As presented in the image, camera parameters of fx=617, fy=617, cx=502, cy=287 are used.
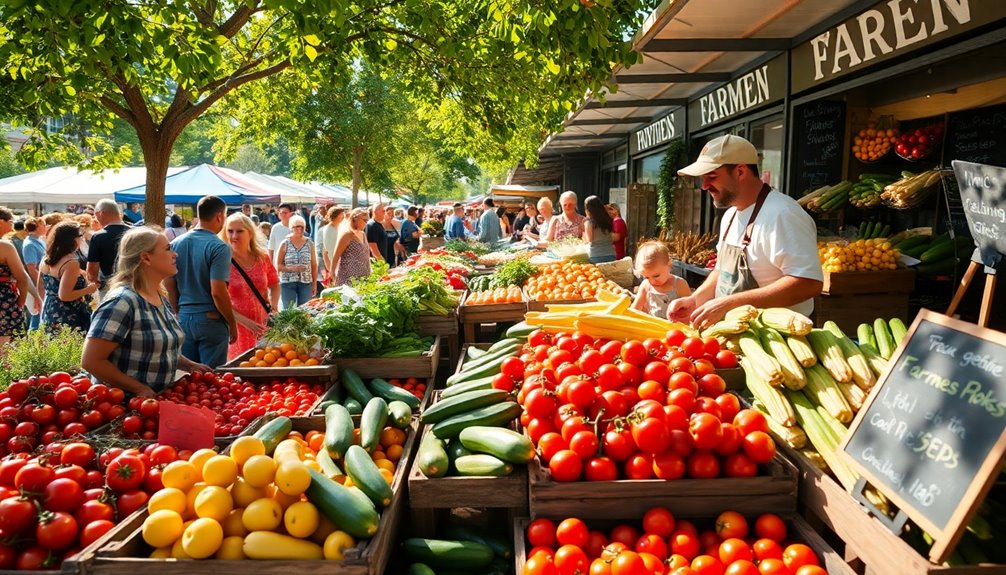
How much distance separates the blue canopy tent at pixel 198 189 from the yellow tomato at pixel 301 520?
1383 centimetres

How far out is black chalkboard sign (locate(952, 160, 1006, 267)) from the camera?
239 centimetres

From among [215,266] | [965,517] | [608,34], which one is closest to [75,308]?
[215,266]

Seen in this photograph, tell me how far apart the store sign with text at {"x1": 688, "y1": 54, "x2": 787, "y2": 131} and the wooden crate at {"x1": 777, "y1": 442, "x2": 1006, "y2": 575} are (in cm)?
642

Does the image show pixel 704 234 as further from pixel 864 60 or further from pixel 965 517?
pixel 965 517

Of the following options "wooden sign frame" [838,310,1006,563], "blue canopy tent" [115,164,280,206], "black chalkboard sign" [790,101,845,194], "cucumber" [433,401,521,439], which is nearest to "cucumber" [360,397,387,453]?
"cucumber" [433,401,521,439]

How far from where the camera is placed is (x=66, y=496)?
2295 millimetres

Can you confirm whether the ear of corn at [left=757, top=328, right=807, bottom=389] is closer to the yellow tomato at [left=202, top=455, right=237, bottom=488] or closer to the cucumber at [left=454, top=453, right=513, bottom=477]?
the cucumber at [left=454, top=453, right=513, bottom=477]

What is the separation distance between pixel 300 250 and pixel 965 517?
29.5 ft

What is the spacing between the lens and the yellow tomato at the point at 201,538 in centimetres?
209

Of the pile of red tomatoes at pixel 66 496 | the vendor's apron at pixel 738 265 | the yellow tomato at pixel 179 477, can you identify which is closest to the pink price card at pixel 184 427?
the pile of red tomatoes at pixel 66 496

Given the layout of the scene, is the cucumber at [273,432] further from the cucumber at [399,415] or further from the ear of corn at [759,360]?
the ear of corn at [759,360]

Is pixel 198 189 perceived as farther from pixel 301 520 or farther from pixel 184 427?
pixel 301 520

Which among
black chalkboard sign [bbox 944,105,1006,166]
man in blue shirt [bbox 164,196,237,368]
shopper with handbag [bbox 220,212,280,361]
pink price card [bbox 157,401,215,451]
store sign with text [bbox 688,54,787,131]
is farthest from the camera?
store sign with text [bbox 688,54,787,131]

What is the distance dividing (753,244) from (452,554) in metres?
2.47
